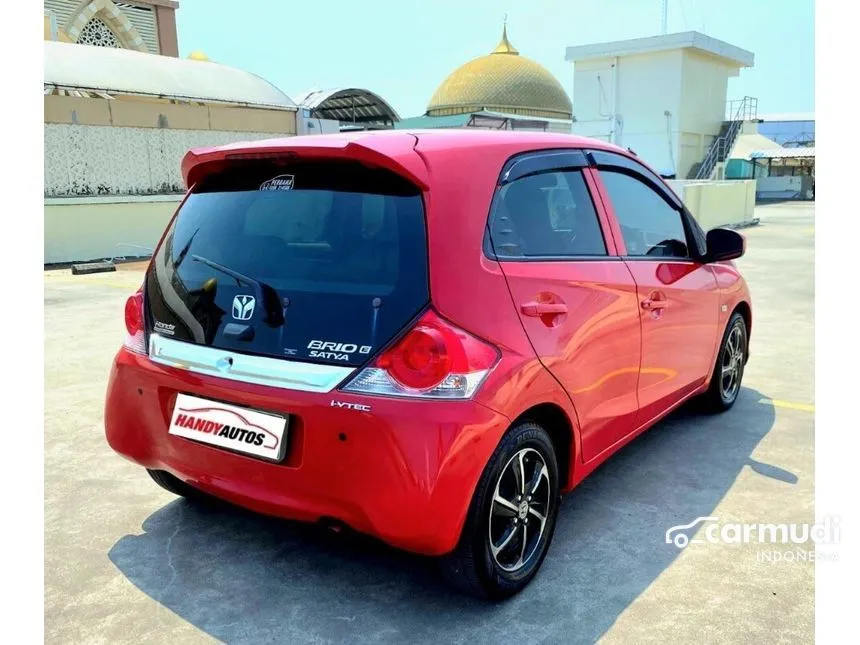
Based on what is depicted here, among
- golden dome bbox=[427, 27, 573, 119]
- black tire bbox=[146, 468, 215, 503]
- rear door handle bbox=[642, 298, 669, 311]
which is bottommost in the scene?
black tire bbox=[146, 468, 215, 503]

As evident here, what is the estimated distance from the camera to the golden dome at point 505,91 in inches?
2397

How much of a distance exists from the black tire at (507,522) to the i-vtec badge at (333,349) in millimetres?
580

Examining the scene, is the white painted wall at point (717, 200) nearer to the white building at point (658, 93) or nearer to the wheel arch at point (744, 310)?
the white building at point (658, 93)

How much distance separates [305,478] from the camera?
2.33 metres

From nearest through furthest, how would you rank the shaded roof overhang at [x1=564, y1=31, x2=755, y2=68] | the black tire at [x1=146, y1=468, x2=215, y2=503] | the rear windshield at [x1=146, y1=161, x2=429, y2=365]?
the rear windshield at [x1=146, y1=161, x2=429, y2=365] → the black tire at [x1=146, y1=468, x2=215, y2=503] → the shaded roof overhang at [x1=564, y1=31, x2=755, y2=68]

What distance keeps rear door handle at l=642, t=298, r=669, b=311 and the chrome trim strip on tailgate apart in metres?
1.67

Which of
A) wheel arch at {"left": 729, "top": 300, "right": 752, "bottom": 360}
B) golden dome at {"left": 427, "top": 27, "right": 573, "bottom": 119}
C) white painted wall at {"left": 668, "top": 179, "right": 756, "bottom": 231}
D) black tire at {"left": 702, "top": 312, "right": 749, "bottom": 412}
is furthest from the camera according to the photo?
golden dome at {"left": 427, "top": 27, "right": 573, "bottom": 119}

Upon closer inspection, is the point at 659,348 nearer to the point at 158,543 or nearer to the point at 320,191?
the point at 320,191

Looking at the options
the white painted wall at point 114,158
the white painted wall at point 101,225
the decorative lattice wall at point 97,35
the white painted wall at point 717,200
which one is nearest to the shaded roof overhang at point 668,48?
the white painted wall at point 717,200

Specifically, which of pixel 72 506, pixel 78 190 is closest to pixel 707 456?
pixel 72 506

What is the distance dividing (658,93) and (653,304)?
30.3 meters

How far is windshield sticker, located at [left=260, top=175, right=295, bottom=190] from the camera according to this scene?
2625 millimetres

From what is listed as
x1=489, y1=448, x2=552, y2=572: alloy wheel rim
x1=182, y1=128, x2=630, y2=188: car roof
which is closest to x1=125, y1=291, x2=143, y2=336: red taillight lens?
x1=182, y1=128, x2=630, y2=188: car roof

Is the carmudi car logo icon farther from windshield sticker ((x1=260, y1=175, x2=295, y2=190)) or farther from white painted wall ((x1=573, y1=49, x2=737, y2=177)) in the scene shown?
white painted wall ((x1=573, y1=49, x2=737, y2=177))
